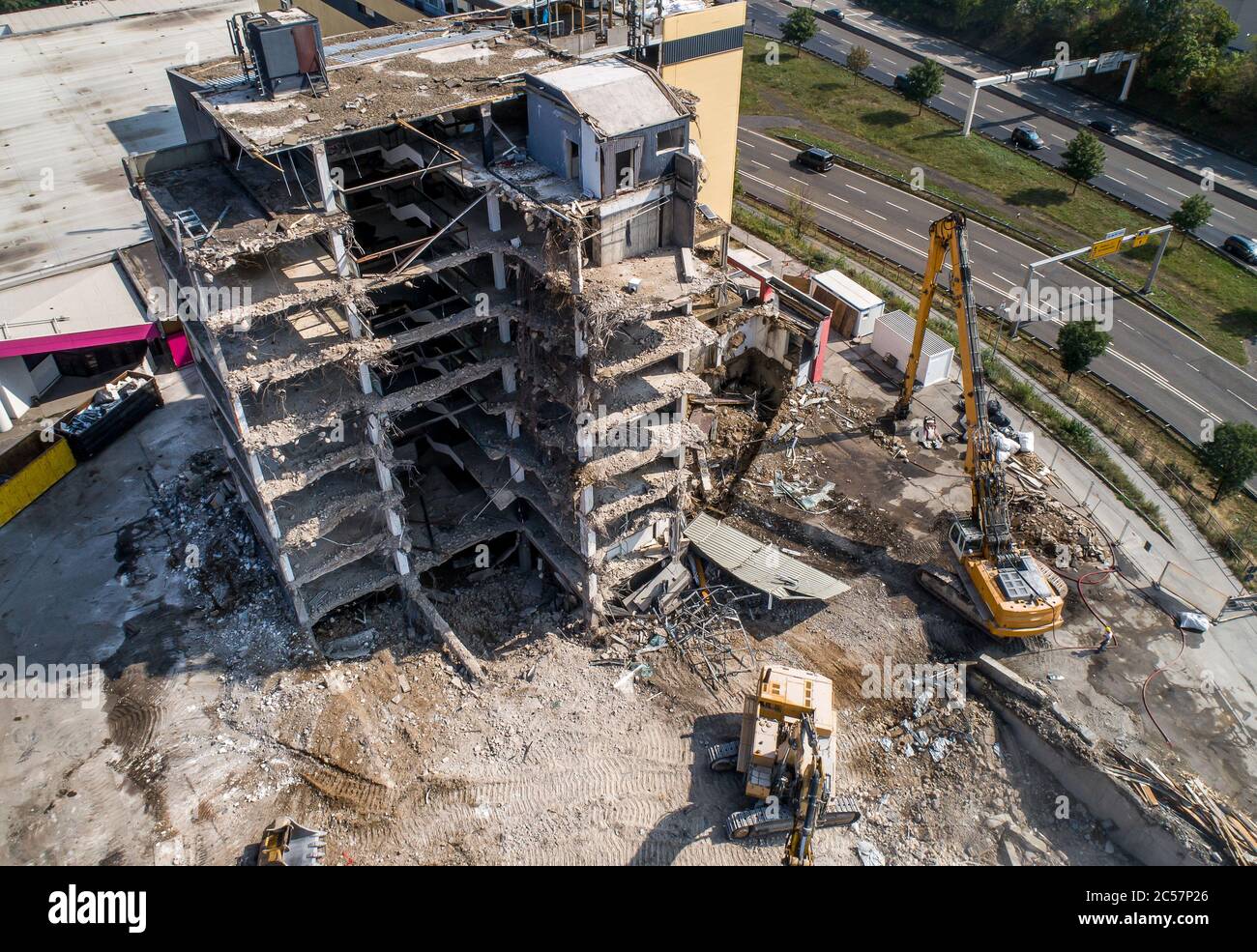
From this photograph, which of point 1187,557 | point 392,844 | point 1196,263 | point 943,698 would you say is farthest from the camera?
point 1196,263

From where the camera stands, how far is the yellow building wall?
46562 mm

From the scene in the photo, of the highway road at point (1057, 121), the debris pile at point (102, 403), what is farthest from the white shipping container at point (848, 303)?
the debris pile at point (102, 403)

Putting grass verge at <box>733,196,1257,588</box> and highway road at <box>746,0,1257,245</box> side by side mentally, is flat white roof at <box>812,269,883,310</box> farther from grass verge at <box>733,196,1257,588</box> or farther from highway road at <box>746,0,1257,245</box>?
highway road at <box>746,0,1257,245</box>

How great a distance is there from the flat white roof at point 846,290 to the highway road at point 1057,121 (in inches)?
1242

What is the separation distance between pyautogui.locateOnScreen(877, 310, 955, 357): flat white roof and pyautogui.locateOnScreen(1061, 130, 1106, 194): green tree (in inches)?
1089

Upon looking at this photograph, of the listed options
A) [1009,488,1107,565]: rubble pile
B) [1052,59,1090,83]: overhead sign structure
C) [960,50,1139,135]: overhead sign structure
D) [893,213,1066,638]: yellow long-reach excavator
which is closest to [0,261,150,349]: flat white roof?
[893,213,1066,638]: yellow long-reach excavator

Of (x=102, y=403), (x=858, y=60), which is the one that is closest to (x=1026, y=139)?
(x=858, y=60)

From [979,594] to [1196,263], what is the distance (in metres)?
43.3

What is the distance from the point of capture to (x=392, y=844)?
32.0m

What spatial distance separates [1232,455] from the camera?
45.6 m

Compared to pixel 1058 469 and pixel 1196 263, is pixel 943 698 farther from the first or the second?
pixel 1196 263

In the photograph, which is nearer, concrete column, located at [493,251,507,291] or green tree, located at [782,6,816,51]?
concrete column, located at [493,251,507,291]

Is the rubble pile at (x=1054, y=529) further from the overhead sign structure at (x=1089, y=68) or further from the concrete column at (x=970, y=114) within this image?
the overhead sign structure at (x=1089, y=68)

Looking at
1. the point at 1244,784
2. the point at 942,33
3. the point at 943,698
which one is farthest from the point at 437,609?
the point at 942,33
